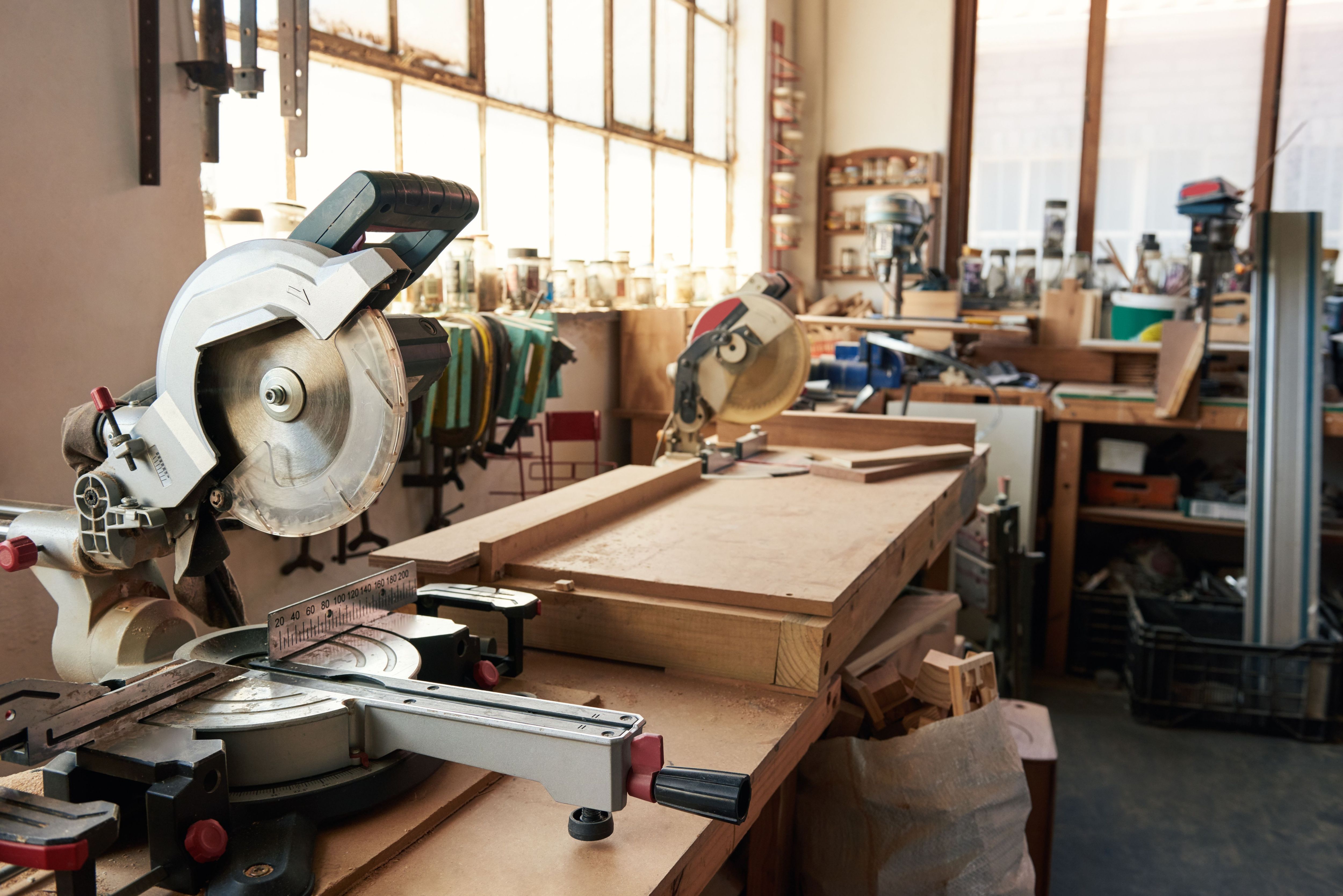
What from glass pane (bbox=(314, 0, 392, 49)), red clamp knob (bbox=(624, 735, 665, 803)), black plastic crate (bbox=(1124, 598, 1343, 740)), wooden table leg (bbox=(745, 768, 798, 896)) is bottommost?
black plastic crate (bbox=(1124, 598, 1343, 740))

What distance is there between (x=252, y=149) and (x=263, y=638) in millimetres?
2156

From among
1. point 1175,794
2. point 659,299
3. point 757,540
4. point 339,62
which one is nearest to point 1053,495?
point 1175,794

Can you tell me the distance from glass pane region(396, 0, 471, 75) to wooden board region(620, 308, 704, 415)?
1202 millimetres

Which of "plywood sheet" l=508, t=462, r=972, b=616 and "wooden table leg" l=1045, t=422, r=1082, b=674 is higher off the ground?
"plywood sheet" l=508, t=462, r=972, b=616

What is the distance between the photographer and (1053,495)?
397 centimetres

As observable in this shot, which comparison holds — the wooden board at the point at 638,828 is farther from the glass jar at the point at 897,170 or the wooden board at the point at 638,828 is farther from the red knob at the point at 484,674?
the glass jar at the point at 897,170

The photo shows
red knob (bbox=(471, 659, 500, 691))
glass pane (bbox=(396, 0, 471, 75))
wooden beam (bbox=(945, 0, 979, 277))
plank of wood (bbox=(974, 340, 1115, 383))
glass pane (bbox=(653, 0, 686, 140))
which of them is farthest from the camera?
wooden beam (bbox=(945, 0, 979, 277))

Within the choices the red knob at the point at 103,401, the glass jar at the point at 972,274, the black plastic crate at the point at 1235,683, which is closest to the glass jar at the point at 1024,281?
the glass jar at the point at 972,274

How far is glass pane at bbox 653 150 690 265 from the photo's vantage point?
17.0 feet

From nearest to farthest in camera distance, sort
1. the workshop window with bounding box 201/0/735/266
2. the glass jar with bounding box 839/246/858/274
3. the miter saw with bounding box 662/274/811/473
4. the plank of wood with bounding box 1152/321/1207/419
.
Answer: the miter saw with bounding box 662/274/811/473 < the workshop window with bounding box 201/0/735/266 < the plank of wood with bounding box 1152/321/1207/419 < the glass jar with bounding box 839/246/858/274

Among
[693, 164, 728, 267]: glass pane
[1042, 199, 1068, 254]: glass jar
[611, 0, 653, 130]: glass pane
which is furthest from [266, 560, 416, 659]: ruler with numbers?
[1042, 199, 1068, 254]: glass jar

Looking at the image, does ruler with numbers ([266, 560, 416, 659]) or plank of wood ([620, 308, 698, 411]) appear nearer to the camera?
ruler with numbers ([266, 560, 416, 659])

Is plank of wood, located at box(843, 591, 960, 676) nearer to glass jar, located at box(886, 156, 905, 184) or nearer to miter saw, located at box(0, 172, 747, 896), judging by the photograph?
miter saw, located at box(0, 172, 747, 896)

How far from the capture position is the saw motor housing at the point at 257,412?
0.89 meters
